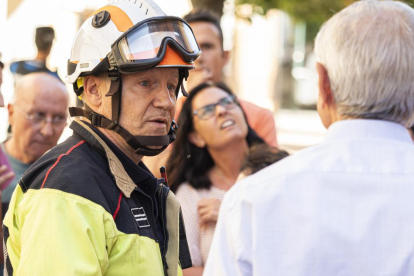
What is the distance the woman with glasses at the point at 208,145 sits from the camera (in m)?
4.13

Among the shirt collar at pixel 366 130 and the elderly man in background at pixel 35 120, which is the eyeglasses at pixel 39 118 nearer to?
the elderly man in background at pixel 35 120

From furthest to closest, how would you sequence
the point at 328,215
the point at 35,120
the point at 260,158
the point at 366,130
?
the point at 35,120, the point at 260,158, the point at 366,130, the point at 328,215

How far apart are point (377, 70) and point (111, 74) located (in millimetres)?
926

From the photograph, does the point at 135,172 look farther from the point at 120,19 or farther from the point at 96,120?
the point at 120,19

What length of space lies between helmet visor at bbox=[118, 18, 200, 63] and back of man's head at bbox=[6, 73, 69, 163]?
1894 millimetres

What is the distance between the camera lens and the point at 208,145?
427 cm

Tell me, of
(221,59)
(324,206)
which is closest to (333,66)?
(324,206)

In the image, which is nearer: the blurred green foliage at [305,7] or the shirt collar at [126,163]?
the shirt collar at [126,163]

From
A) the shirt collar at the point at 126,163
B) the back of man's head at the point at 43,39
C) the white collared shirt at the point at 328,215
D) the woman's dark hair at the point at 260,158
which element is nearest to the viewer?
the white collared shirt at the point at 328,215

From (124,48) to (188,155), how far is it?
208 cm

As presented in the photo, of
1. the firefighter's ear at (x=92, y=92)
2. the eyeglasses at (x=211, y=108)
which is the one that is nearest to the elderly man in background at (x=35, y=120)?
the eyeglasses at (x=211, y=108)

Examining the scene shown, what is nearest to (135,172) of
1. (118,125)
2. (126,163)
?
(126,163)

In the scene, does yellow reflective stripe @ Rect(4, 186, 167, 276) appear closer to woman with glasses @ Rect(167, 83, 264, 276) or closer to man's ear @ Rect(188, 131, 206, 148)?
woman with glasses @ Rect(167, 83, 264, 276)

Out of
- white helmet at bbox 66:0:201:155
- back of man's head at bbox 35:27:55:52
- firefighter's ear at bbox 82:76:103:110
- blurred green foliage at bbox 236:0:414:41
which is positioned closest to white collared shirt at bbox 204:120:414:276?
white helmet at bbox 66:0:201:155
